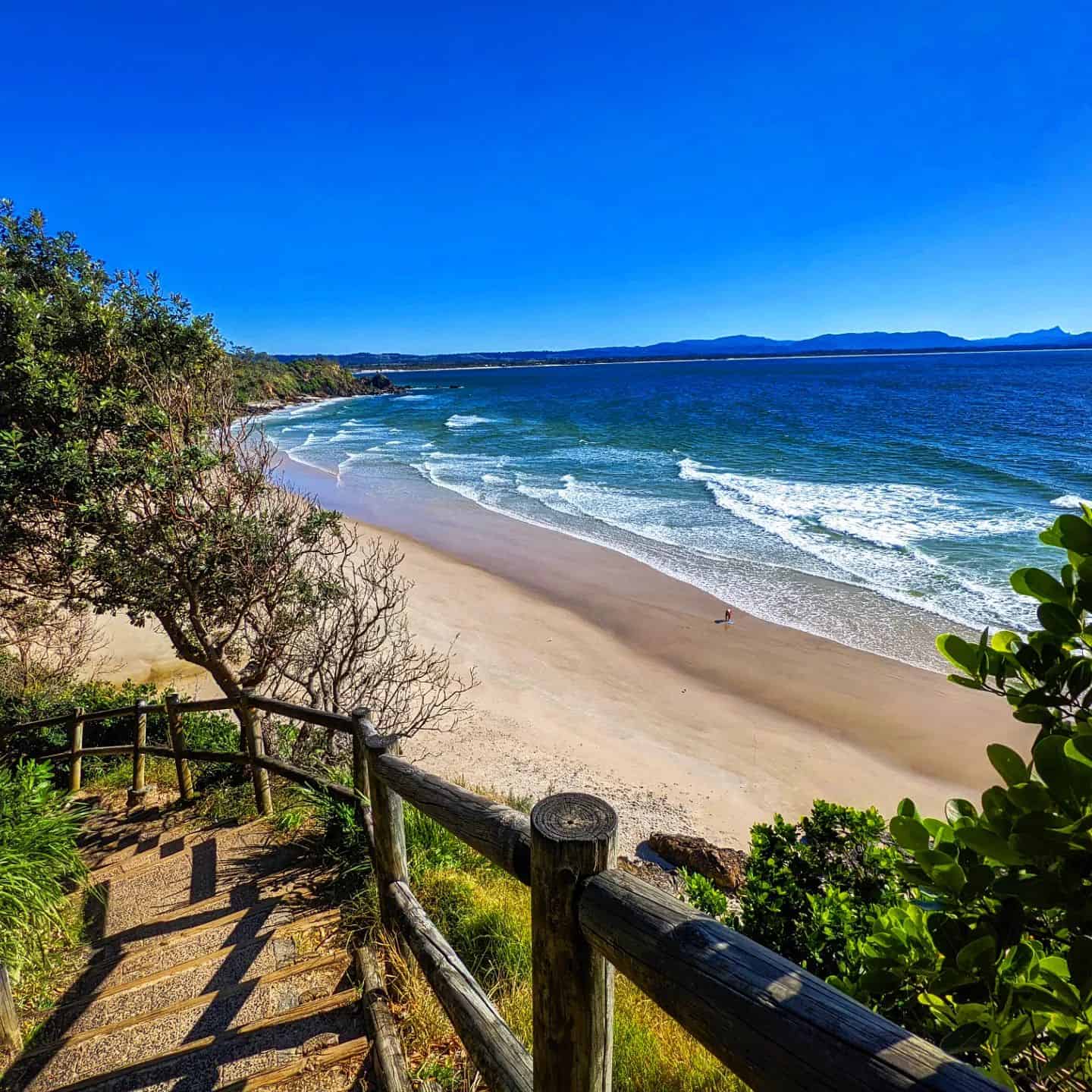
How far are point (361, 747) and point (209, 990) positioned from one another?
1.40m

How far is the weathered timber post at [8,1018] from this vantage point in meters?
3.00

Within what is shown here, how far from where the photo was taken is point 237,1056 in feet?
9.49

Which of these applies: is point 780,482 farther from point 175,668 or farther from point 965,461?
point 175,668

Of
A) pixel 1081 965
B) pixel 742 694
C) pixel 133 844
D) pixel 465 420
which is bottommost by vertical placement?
pixel 742 694

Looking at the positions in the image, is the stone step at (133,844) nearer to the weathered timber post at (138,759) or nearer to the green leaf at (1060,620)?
the weathered timber post at (138,759)

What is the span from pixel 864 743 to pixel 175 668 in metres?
12.8

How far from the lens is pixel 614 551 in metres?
19.3

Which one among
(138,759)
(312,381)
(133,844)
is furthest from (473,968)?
(312,381)

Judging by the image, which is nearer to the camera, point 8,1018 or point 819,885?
point 8,1018

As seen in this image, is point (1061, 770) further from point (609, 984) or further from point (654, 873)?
point (654, 873)

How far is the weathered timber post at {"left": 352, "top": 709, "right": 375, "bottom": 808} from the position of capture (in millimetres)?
3809

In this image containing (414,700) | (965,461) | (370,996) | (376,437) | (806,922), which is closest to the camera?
Result: (370,996)

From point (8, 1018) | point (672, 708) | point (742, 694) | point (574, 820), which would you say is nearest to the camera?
point (574, 820)

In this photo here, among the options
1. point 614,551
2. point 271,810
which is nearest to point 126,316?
point 271,810
